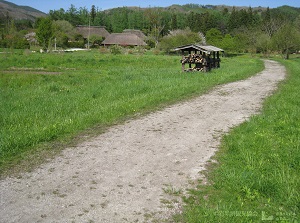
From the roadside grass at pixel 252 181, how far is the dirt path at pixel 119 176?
1.00 ft

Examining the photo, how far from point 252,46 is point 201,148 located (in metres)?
64.3

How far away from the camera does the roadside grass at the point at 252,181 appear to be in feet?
11.9

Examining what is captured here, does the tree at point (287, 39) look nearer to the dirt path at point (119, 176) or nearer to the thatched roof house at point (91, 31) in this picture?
the thatched roof house at point (91, 31)

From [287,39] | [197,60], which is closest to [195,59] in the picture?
[197,60]

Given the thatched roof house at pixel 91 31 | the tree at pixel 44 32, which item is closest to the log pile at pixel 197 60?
the tree at pixel 44 32

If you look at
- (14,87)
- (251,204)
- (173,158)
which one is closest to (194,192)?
(251,204)

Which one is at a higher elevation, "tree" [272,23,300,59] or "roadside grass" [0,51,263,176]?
"tree" [272,23,300,59]

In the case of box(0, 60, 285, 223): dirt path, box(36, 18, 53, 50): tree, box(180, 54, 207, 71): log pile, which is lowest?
box(0, 60, 285, 223): dirt path

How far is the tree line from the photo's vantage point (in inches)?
2202

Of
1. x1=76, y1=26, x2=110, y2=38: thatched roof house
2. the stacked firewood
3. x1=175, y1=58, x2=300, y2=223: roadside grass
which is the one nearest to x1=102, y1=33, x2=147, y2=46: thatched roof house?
x1=76, y1=26, x2=110, y2=38: thatched roof house

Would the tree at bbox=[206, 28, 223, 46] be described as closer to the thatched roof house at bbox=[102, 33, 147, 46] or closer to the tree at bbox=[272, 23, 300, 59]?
the tree at bbox=[272, 23, 300, 59]

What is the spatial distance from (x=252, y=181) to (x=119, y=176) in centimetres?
185

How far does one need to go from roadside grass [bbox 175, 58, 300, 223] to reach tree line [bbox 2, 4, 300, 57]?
5039 cm

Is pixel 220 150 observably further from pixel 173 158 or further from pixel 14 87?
pixel 14 87
